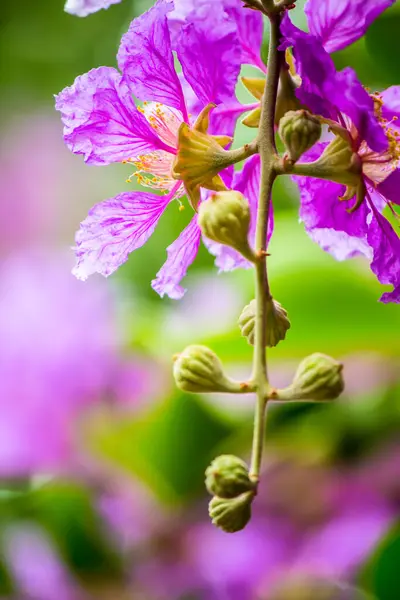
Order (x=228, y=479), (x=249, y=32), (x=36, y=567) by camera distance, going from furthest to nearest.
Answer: (x=36, y=567) < (x=249, y=32) < (x=228, y=479)

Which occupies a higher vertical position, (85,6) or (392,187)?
(85,6)

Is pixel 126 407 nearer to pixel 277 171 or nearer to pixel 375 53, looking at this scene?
pixel 375 53

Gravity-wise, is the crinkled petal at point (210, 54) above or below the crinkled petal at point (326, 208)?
above

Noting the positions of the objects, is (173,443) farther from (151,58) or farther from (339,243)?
(151,58)

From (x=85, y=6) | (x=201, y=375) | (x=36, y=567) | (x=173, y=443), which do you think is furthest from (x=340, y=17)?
(x=36, y=567)

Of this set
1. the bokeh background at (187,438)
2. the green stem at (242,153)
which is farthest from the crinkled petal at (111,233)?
the bokeh background at (187,438)

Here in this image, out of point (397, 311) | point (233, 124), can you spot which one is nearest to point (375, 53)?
point (397, 311)

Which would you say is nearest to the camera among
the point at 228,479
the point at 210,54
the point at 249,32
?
the point at 228,479

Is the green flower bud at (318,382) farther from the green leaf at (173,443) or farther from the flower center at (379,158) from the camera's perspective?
the green leaf at (173,443)
